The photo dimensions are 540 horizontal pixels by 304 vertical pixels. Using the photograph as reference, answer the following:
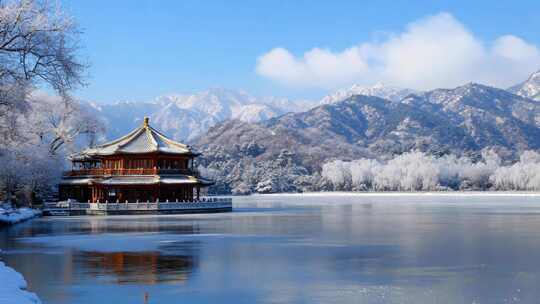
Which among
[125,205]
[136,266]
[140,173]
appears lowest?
[136,266]

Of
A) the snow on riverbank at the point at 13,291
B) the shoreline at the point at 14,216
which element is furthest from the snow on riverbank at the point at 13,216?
the snow on riverbank at the point at 13,291

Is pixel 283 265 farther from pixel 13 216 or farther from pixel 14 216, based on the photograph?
pixel 14 216

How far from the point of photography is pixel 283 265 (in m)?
23.0

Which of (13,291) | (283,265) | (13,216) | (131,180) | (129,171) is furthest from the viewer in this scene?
(129,171)

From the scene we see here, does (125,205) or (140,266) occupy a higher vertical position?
(125,205)

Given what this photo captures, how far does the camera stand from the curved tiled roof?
69.6 metres

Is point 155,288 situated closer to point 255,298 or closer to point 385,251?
point 255,298

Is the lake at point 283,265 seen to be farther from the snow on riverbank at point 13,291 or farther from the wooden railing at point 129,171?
the wooden railing at point 129,171

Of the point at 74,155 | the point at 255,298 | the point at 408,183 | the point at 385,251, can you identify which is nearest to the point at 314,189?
the point at 408,183

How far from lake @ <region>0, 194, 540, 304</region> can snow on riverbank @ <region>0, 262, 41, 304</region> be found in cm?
57

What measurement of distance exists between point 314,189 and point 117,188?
270 ft

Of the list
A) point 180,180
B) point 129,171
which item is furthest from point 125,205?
point 180,180

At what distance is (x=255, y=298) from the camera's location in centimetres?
1703

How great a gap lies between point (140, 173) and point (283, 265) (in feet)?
158
